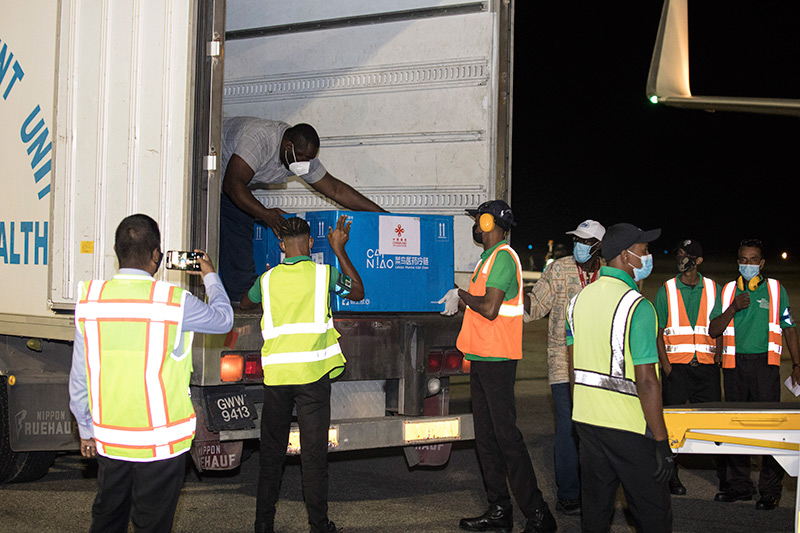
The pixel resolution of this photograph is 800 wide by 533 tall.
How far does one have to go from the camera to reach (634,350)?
355 centimetres

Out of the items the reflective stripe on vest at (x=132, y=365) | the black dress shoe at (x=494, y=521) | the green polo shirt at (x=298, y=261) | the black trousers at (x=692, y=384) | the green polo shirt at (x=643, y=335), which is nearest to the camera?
the reflective stripe on vest at (x=132, y=365)

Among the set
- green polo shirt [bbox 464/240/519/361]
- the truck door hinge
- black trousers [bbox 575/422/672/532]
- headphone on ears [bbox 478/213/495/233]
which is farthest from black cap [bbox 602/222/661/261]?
the truck door hinge

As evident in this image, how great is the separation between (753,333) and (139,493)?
457 cm

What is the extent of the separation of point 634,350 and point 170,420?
187 centimetres

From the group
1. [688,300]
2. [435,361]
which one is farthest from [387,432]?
[688,300]

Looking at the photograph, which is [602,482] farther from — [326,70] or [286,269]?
[326,70]

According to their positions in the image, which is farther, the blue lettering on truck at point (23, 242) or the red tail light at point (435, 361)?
the red tail light at point (435, 361)

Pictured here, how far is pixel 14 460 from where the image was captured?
6.04 metres

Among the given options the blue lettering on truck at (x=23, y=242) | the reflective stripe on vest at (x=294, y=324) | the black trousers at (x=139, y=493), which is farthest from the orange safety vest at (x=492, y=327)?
the blue lettering on truck at (x=23, y=242)

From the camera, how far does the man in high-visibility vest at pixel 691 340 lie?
6.36 meters

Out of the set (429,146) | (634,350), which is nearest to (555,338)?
(429,146)

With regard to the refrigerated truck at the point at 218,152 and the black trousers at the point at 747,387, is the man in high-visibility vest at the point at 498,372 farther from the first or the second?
the black trousers at the point at 747,387

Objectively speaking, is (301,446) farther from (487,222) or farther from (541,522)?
(487,222)

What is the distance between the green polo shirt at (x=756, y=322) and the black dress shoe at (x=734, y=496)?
99 centimetres
